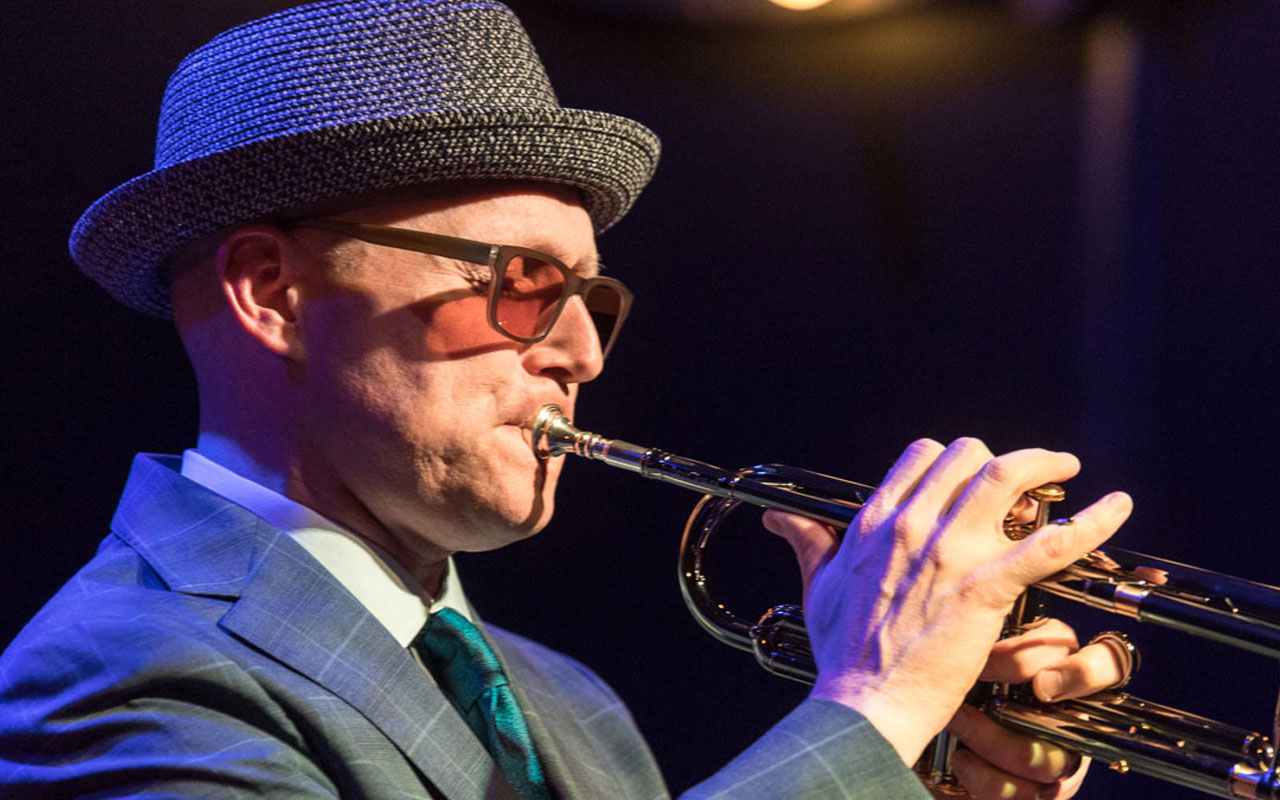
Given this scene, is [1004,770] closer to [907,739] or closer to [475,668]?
[907,739]

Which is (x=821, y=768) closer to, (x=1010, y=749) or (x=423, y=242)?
(x=1010, y=749)

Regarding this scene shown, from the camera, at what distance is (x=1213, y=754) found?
134 centimetres

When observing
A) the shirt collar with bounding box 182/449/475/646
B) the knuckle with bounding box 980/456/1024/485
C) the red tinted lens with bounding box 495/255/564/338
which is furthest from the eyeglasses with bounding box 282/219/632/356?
the knuckle with bounding box 980/456/1024/485

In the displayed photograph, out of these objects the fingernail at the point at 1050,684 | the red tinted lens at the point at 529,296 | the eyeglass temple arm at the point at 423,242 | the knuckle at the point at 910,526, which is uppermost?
the eyeglass temple arm at the point at 423,242

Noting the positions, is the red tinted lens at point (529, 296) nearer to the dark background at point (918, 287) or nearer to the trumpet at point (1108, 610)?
the trumpet at point (1108, 610)

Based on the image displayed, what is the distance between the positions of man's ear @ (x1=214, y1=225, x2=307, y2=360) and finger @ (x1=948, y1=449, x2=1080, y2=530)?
0.89 meters

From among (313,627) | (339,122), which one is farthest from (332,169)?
(313,627)

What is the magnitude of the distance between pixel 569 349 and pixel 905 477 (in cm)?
53

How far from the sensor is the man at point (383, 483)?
50.8 inches

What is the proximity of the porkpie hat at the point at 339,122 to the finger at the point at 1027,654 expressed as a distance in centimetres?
84

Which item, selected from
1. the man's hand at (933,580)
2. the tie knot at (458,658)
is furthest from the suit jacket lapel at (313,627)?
the man's hand at (933,580)

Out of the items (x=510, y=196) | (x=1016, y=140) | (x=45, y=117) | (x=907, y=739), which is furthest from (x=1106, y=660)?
(x=45, y=117)

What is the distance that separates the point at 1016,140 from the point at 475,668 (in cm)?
177

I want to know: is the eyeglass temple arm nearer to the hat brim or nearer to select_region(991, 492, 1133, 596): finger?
the hat brim
